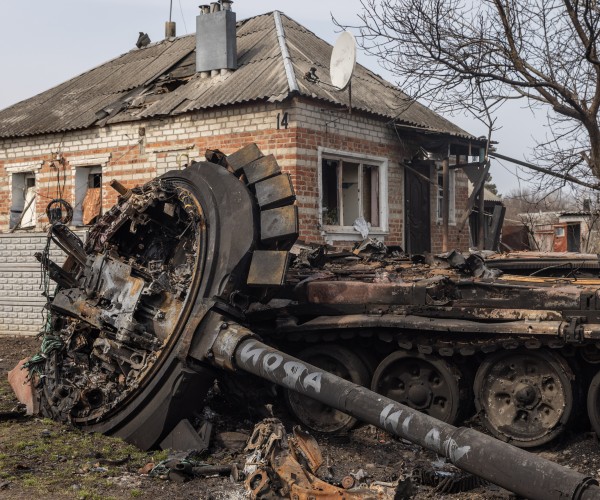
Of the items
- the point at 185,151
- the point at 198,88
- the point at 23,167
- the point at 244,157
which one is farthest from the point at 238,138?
the point at 244,157

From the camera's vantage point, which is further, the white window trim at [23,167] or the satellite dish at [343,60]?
the white window trim at [23,167]

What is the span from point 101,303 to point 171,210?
1.16 metres

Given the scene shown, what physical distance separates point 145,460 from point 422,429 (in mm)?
2617

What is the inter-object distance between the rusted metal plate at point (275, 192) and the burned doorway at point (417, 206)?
9.27m

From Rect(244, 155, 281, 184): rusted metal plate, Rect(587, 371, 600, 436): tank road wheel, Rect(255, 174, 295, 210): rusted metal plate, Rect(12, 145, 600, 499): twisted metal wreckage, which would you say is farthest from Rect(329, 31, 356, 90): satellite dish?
Rect(587, 371, 600, 436): tank road wheel

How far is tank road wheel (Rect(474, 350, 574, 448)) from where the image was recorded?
6988mm

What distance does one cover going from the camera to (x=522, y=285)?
723 cm

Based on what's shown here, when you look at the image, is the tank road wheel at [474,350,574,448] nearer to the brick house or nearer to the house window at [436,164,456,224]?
the brick house

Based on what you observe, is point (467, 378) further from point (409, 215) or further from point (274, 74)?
point (409, 215)

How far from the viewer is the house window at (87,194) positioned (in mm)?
17594

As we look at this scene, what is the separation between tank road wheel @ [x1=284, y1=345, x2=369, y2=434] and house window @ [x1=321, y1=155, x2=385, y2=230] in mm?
7189

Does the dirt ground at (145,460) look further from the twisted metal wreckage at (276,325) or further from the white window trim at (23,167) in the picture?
the white window trim at (23,167)

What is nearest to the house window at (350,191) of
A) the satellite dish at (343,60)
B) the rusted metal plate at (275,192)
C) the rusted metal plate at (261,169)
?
the satellite dish at (343,60)

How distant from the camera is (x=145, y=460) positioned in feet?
22.7
